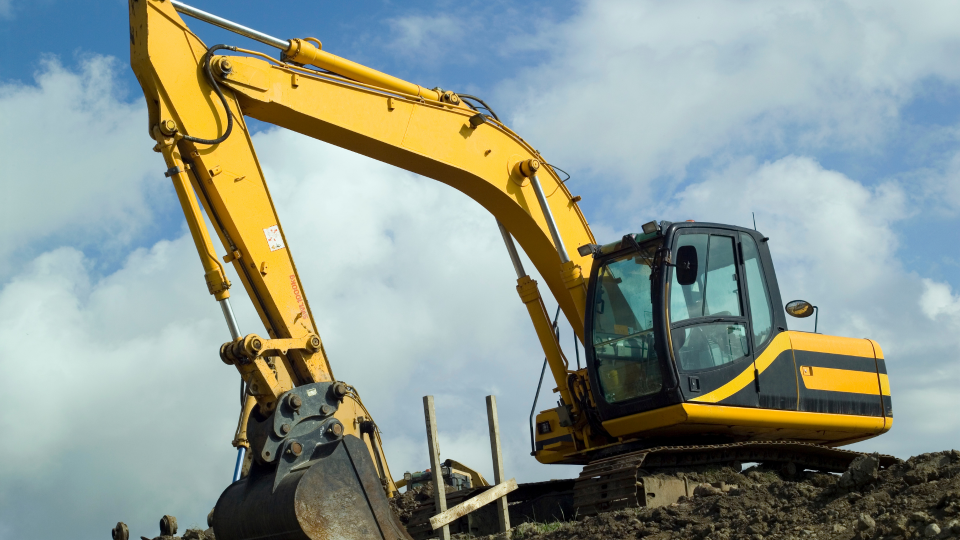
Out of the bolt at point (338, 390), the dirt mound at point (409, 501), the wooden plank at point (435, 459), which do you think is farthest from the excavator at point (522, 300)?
the dirt mound at point (409, 501)

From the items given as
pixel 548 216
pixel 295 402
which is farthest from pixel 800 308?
pixel 295 402

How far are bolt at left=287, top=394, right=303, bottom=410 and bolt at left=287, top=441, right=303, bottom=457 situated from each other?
0.27 meters

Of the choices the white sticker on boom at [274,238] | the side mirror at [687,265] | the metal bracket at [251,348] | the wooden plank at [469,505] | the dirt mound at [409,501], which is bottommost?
the wooden plank at [469,505]

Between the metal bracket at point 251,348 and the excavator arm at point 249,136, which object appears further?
the excavator arm at point 249,136

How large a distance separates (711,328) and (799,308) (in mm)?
1300

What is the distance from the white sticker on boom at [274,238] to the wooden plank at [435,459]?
1.90 metres

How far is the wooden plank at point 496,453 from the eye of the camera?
8914mm

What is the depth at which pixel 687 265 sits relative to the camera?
9.34m

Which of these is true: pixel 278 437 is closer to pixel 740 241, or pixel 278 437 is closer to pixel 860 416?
pixel 740 241

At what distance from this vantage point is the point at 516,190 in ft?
34.1

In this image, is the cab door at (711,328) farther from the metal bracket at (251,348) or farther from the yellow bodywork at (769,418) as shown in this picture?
the metal bracket at (251,348)

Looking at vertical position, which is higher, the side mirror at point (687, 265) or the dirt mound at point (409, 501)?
the side mirror at point (687, 265)

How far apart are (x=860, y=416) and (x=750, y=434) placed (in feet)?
4.77

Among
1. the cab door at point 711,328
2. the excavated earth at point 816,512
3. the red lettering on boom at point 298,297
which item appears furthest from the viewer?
the cab door at point 711,328
